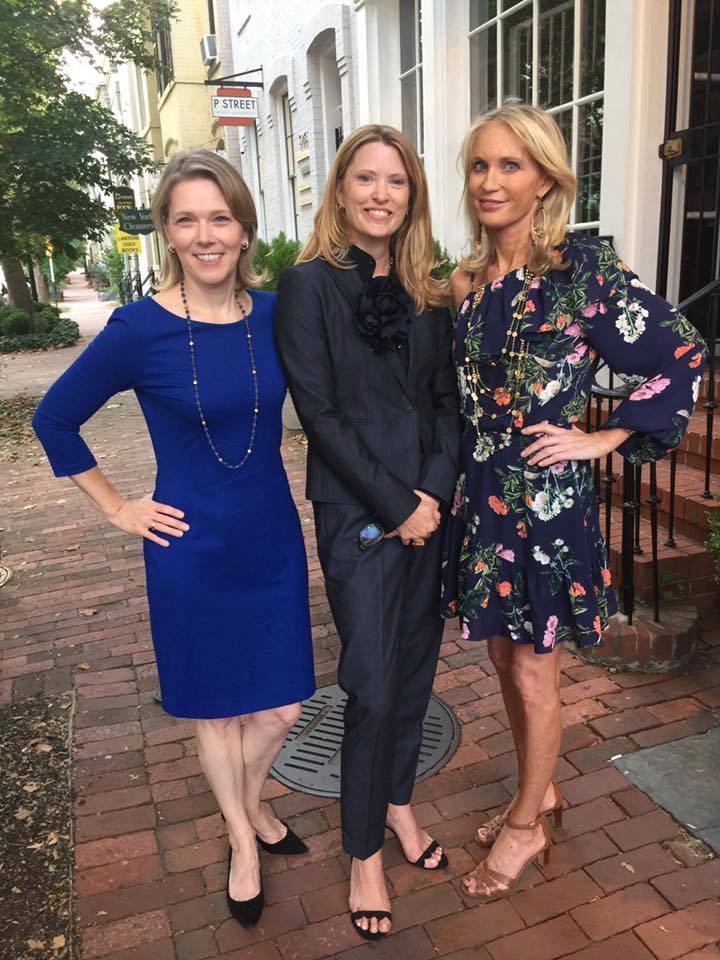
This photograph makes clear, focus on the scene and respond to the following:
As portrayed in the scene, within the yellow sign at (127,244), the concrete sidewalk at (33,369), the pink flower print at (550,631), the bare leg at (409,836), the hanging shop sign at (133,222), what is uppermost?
the hanging shop sign at (133,222)

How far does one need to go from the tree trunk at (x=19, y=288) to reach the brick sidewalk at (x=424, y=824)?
17.1 metres

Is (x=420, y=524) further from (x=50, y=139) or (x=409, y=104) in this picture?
(x=50, y=139)

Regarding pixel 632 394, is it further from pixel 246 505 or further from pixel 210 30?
pixel 210 30

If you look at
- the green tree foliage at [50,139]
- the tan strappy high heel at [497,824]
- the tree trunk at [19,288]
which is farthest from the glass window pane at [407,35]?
the tree trunk at [19,288]

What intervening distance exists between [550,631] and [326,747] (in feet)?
4.42

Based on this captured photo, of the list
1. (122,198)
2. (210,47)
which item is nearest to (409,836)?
(122,198)

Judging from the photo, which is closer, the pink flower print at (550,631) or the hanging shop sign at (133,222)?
the pink flower print at (550,631)

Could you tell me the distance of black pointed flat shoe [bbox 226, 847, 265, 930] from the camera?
2256mm

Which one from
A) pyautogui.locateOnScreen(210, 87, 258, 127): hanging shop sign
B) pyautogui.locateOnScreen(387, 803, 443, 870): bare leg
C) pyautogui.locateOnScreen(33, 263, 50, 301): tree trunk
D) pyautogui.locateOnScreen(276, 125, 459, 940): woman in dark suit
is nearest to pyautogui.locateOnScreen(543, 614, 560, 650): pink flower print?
pyautogui.locateOnScreen(276, 125, 459, 940): woman in dark suit

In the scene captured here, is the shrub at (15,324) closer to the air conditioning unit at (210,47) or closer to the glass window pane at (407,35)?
the air conditioning unit at (210,47)

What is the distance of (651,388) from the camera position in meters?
2.06

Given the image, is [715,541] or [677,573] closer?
[715,541]

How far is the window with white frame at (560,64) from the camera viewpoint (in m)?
5.39

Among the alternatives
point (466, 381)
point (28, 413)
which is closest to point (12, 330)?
point (28, 413)
